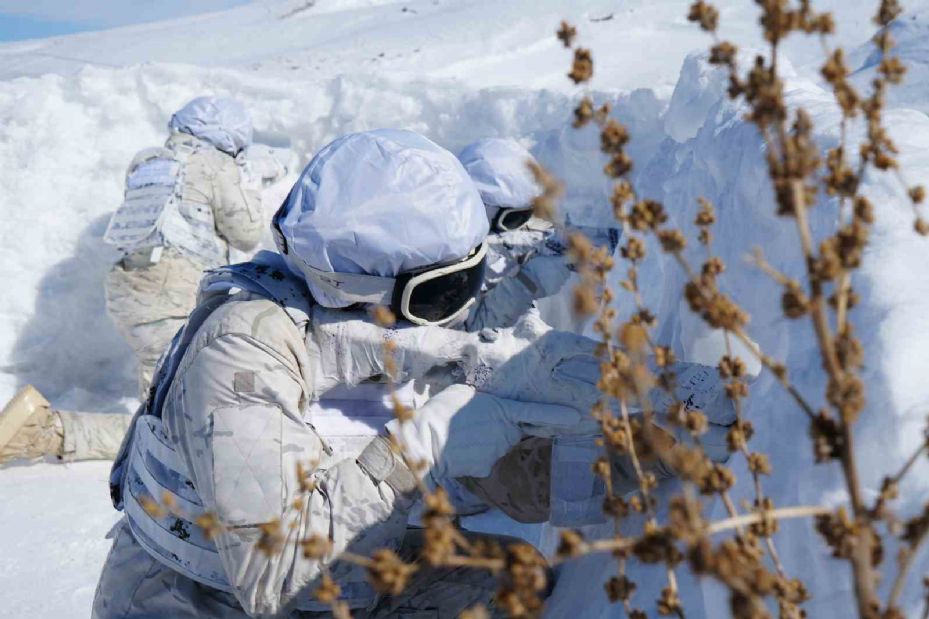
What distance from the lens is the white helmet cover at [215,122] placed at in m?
4.40

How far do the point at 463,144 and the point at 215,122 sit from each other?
1428mm

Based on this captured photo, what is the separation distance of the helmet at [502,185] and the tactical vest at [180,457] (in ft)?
5.19

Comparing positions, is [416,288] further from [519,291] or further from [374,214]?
[519,291]

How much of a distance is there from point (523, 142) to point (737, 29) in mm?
2692

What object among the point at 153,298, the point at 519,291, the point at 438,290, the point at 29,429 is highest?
the point at 438,290

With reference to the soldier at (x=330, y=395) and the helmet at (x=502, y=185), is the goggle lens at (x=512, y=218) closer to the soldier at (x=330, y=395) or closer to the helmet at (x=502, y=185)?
the helmet at (x=502, y=185)

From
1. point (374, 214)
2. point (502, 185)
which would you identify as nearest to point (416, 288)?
point (374, 214)

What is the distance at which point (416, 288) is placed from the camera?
1.70m

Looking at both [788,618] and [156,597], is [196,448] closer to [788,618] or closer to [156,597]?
[156,597]

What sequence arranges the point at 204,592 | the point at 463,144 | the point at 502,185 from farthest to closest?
the point at 463,144, the point at 502,185, the point at 204,592

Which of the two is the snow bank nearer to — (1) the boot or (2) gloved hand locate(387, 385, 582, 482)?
(2) gloved hand locate(387, 385, 582, 482)

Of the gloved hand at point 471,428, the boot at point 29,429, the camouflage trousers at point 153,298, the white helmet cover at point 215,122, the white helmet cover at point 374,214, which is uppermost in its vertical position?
the white helmet cover at point 374,214

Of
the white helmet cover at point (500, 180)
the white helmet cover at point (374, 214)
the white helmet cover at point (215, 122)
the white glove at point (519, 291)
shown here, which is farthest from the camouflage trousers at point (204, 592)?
the white helmet cover at point (215, 122)

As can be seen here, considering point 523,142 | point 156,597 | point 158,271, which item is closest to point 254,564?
point 156,597
